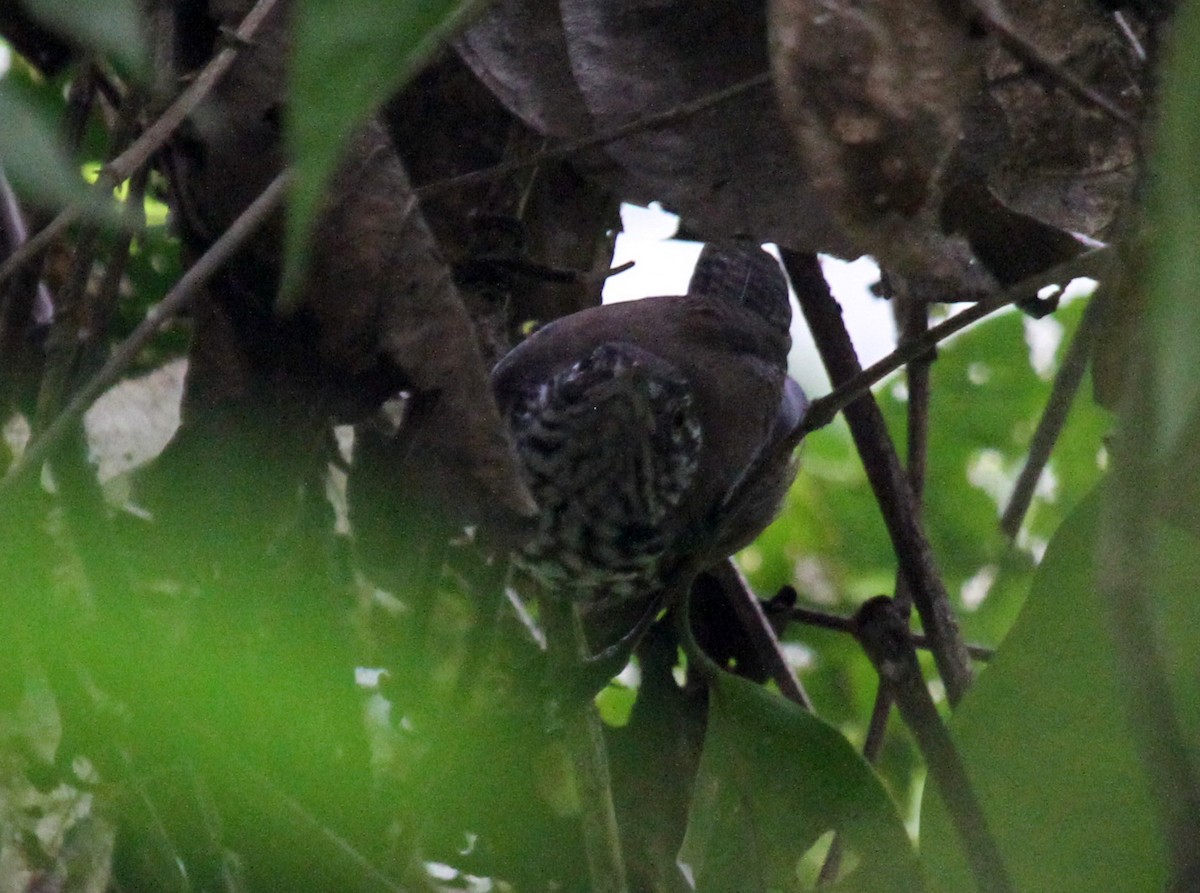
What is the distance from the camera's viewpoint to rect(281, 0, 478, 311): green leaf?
0.58m

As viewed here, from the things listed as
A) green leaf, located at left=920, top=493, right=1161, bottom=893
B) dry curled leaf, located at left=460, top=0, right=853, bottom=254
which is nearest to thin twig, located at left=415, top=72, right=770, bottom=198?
dry curled leaf, located at left=460, top=0, right=853, bottom=254

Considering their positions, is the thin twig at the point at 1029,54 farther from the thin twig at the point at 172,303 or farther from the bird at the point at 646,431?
the bird at the point at 646,431

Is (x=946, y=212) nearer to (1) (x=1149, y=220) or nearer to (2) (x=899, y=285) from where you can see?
(2) (x=899, y=285)

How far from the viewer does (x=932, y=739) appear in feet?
3.76

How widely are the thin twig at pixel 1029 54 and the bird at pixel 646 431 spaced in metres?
0.74

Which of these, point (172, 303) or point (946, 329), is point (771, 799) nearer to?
point (946, 329)

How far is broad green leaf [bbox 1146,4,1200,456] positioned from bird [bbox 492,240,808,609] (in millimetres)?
1024

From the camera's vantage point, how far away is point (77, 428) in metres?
1.35

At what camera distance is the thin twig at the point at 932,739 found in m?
1.06

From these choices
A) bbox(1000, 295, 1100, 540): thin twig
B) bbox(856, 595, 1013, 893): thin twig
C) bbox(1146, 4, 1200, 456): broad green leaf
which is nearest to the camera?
bbox(1146, 4, 1200, 456): broad green leaf

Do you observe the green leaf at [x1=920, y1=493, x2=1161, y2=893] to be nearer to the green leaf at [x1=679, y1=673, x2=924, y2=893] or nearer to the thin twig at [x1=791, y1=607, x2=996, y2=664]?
the green leaf at [x1=679, y1=673, x2=924, y2=893]

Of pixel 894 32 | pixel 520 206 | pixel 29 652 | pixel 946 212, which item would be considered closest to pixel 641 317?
pixel 520 206

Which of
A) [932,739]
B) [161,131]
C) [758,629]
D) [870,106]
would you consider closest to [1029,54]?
[870,106]

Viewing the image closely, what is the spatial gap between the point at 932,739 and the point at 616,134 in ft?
1.92
